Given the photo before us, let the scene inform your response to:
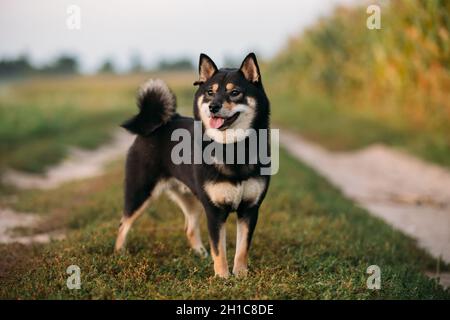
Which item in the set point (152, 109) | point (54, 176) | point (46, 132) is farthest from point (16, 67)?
point (152, 109)

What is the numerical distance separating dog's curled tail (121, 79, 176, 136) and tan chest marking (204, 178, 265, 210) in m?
1.23

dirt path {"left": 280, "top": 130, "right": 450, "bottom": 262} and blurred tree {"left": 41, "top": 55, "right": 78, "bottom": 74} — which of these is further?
blurred tree {"left": 41, "top": 55, "right": 78, "bottom": 74}

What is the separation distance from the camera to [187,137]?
541 centimetres

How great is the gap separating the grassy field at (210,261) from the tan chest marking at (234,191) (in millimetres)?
651

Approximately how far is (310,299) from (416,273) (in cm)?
162

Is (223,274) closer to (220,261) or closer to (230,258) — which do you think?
(220,261)

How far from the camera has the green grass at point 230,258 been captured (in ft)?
14.7

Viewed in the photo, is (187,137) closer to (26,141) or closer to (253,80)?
(253,80)

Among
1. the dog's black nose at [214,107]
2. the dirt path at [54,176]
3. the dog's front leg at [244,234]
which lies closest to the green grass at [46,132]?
the dirt path at [54,176]

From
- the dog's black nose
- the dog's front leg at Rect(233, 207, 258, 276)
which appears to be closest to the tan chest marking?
the dog's front leg at Rect(233, 207, 258, 276)

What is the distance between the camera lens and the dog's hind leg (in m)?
5.99
